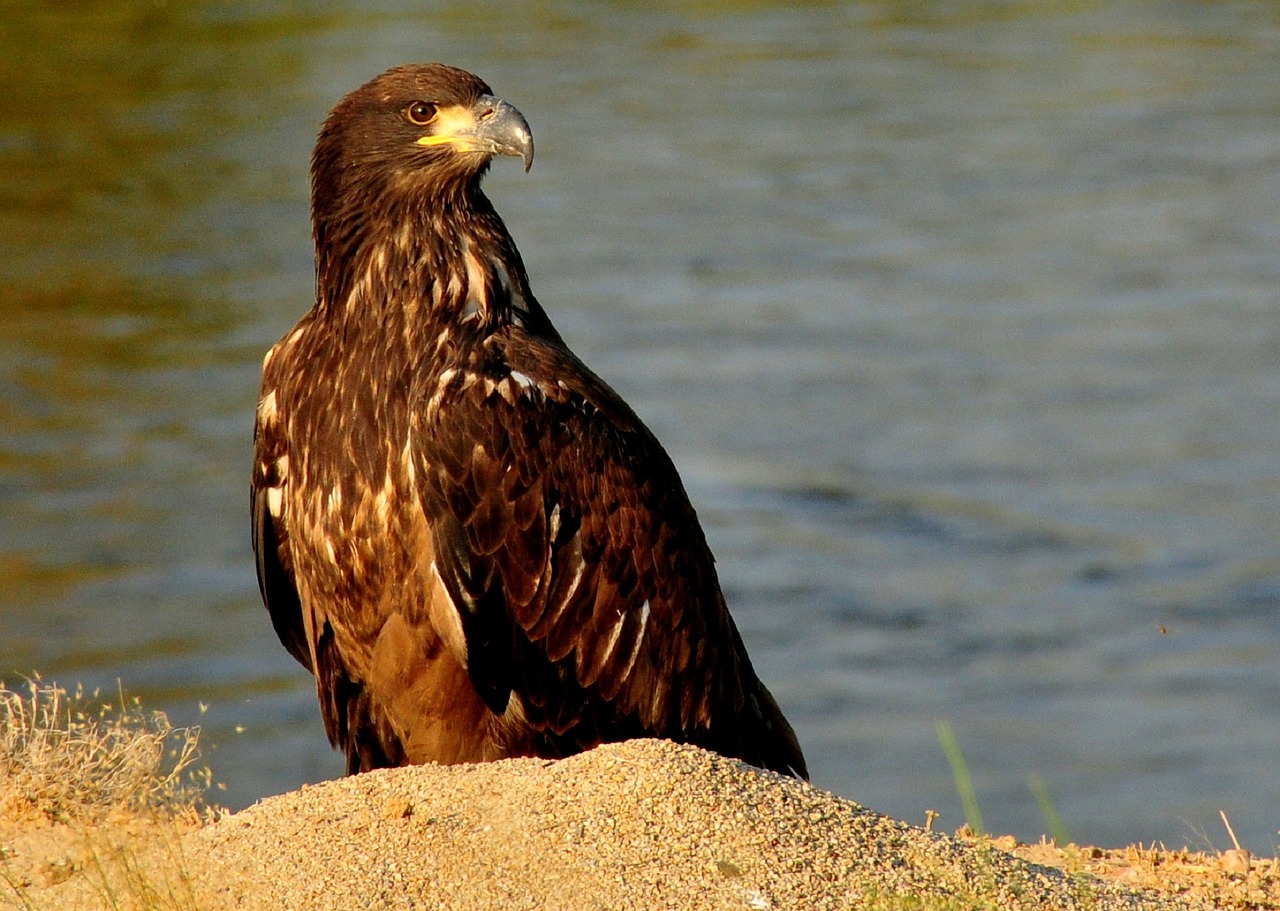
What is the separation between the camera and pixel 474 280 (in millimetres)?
5918

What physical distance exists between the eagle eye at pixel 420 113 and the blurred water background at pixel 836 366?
16.5ft

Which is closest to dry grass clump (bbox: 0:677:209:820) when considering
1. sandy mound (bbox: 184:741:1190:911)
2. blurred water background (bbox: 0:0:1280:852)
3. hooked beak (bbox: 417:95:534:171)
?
sandy mound (bbox: 184:741:1190:911)

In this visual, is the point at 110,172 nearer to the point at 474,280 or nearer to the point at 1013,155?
the point at 1013,155

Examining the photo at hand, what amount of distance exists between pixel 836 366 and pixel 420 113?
10242 millimetres

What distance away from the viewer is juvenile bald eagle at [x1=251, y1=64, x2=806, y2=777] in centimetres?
567

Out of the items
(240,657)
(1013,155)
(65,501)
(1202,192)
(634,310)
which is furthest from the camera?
(1013,155)

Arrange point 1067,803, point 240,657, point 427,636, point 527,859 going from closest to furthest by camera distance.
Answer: point 527,859 → point 427,636 → point 1067,803 → point 240,657

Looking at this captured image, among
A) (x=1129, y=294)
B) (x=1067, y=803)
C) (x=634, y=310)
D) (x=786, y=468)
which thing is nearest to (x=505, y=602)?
(x=1067, y=803)

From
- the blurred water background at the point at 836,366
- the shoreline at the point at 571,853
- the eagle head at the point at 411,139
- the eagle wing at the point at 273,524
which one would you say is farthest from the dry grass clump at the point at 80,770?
the blurred water background at the point at 836,366

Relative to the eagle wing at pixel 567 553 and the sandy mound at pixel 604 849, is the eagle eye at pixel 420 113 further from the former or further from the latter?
the sandy mound at pixel 604 849

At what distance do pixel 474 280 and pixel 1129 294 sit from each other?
41.7ft

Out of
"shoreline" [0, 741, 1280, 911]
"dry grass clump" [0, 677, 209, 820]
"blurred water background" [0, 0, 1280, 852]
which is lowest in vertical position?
"blurred water background" [0, 0, 1280, 852]

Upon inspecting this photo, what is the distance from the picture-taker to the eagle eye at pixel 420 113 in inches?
239

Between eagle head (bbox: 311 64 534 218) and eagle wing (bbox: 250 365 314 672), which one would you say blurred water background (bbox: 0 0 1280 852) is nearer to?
eagle wing (bbox: 250 365 314 672)
